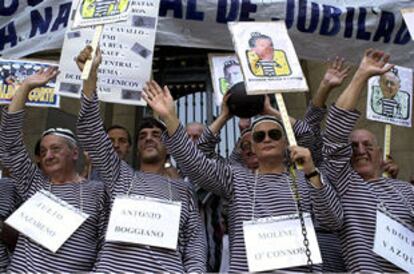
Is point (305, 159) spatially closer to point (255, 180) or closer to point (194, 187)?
point (255, 180)

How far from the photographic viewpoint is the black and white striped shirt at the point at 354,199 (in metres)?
3.00

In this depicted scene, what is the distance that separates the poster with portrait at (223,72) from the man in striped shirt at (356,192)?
1495 mm

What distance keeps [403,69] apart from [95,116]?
2.74m

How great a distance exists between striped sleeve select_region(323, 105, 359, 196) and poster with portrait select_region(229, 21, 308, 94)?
0.92 feet

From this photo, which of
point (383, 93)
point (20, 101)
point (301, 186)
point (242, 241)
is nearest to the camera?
point (242, 241)

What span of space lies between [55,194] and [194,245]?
845 millimetres

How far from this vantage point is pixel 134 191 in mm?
3164

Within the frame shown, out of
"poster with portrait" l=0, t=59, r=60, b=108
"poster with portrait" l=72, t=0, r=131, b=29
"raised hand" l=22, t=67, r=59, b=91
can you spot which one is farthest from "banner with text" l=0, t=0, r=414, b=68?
"raised hand" l=22, t=67, r=59, b=91

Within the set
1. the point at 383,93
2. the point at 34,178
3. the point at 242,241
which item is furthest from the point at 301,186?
the point at 383,93

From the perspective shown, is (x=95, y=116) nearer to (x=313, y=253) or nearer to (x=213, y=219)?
(x=213, y=219)

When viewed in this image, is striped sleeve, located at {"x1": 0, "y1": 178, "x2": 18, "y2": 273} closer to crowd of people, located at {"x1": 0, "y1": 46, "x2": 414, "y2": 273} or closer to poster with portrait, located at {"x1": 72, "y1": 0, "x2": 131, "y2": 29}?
crowd of people, located at {"x1": 0, "y1": 46, "x2": 414, "y2": 273}

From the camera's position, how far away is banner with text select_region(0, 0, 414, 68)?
14.6ft

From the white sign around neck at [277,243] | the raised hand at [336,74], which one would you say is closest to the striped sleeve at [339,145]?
the white sign around neck at [277,243]

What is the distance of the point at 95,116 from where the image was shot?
127 inches
